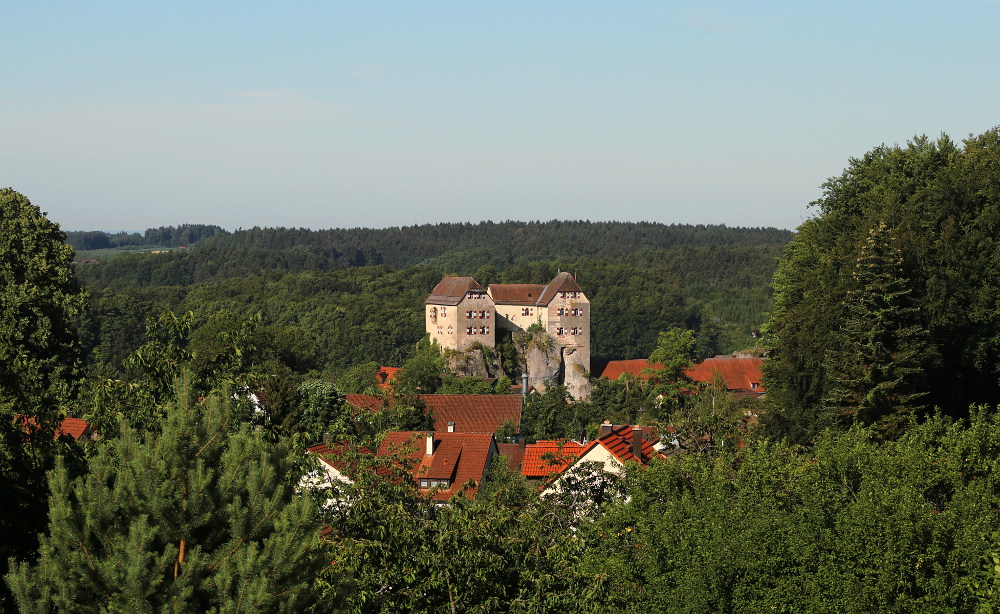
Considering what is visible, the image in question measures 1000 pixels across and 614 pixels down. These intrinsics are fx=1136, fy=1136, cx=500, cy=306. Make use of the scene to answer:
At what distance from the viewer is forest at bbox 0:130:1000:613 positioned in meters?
9.50

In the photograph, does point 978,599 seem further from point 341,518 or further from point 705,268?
point 705,268

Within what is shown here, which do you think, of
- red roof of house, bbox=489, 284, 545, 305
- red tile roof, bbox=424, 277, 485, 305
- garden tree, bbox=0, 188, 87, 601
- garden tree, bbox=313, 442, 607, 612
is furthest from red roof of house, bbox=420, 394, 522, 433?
garden tree, bbox=313, 442, 607, 612

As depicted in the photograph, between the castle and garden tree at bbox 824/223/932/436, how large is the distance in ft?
191

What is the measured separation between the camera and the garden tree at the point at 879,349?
1264 inches

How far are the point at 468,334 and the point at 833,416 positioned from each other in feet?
197

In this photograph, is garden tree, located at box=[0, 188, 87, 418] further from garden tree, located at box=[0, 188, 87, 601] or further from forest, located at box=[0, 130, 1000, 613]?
forest, located at box=[0, 130, 1000, 613]

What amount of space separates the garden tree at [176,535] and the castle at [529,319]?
269ft

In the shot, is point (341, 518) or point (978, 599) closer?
point (341, 518)

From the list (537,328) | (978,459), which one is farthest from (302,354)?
(978,459)

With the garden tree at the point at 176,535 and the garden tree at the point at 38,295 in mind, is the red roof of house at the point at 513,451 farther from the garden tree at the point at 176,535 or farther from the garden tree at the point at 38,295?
the garden tree at the point at 176,535

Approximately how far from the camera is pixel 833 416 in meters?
33.0

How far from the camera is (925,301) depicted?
3441cm

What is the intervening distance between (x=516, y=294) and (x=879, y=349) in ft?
216

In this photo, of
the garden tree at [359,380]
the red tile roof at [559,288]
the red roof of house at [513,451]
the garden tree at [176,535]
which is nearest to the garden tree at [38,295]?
the red roof of house at [513,451]
